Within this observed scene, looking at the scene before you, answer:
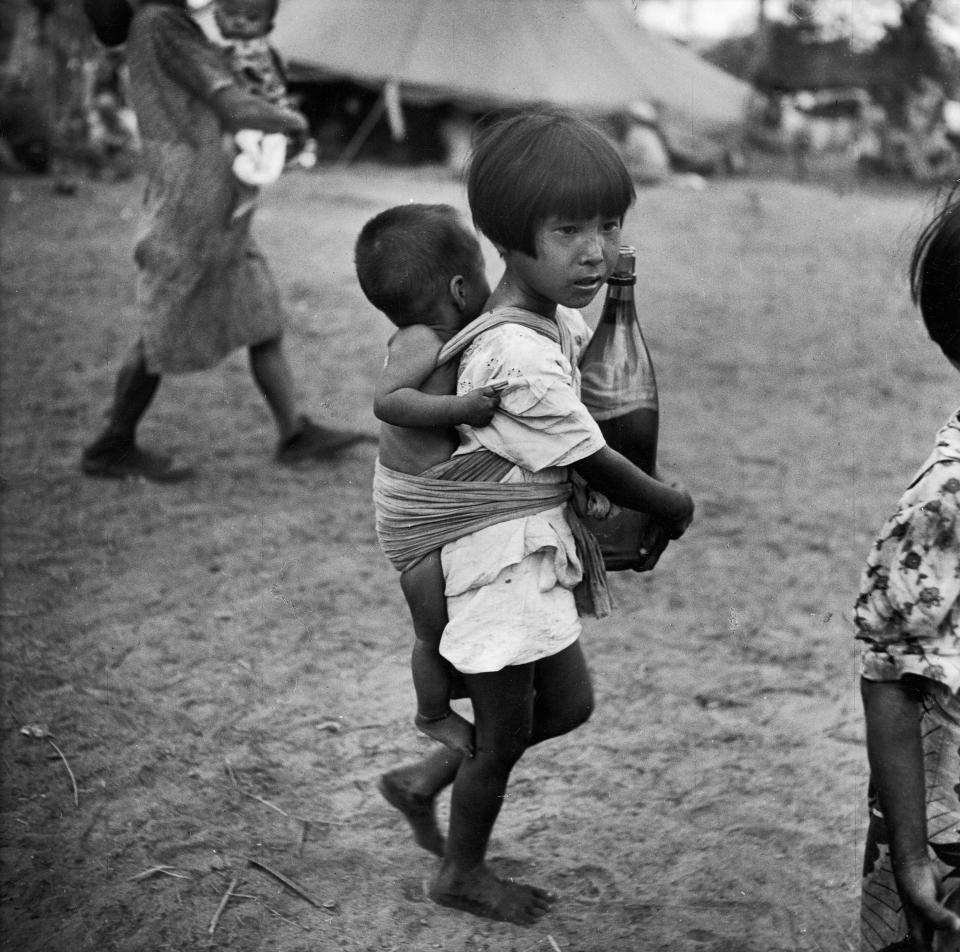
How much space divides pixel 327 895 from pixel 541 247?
141cm

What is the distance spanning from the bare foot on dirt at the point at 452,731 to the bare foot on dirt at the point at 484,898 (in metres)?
0.32

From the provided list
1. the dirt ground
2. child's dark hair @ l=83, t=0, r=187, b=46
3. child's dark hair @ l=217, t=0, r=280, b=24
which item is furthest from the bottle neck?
child's dark hair @ l=83, t=0, r=187, b=46

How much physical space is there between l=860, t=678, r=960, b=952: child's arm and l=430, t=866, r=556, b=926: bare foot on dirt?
39.2 inches

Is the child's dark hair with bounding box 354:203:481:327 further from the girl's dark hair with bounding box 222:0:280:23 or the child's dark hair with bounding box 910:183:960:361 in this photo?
the girl's dark hair with bounding box 222:0:280:23

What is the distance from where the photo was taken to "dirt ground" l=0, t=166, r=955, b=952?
98.3 inches

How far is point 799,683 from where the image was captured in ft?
11.5

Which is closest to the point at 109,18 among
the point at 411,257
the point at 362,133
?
the point at 411,257

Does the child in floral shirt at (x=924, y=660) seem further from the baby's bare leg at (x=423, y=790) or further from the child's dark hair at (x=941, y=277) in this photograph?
the baby's bare leg at (x=423, y=790)

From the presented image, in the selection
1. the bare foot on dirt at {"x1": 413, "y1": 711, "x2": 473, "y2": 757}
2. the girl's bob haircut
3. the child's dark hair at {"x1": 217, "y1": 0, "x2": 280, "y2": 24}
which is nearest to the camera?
the girl's bob haircut

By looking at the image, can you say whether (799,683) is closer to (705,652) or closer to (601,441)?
(705,652)

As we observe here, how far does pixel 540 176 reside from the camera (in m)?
1.93

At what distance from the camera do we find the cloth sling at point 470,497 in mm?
2053

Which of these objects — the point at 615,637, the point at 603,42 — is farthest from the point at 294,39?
the point at 615,637

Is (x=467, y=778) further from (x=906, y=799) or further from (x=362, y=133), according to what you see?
(x=362, y=133)
